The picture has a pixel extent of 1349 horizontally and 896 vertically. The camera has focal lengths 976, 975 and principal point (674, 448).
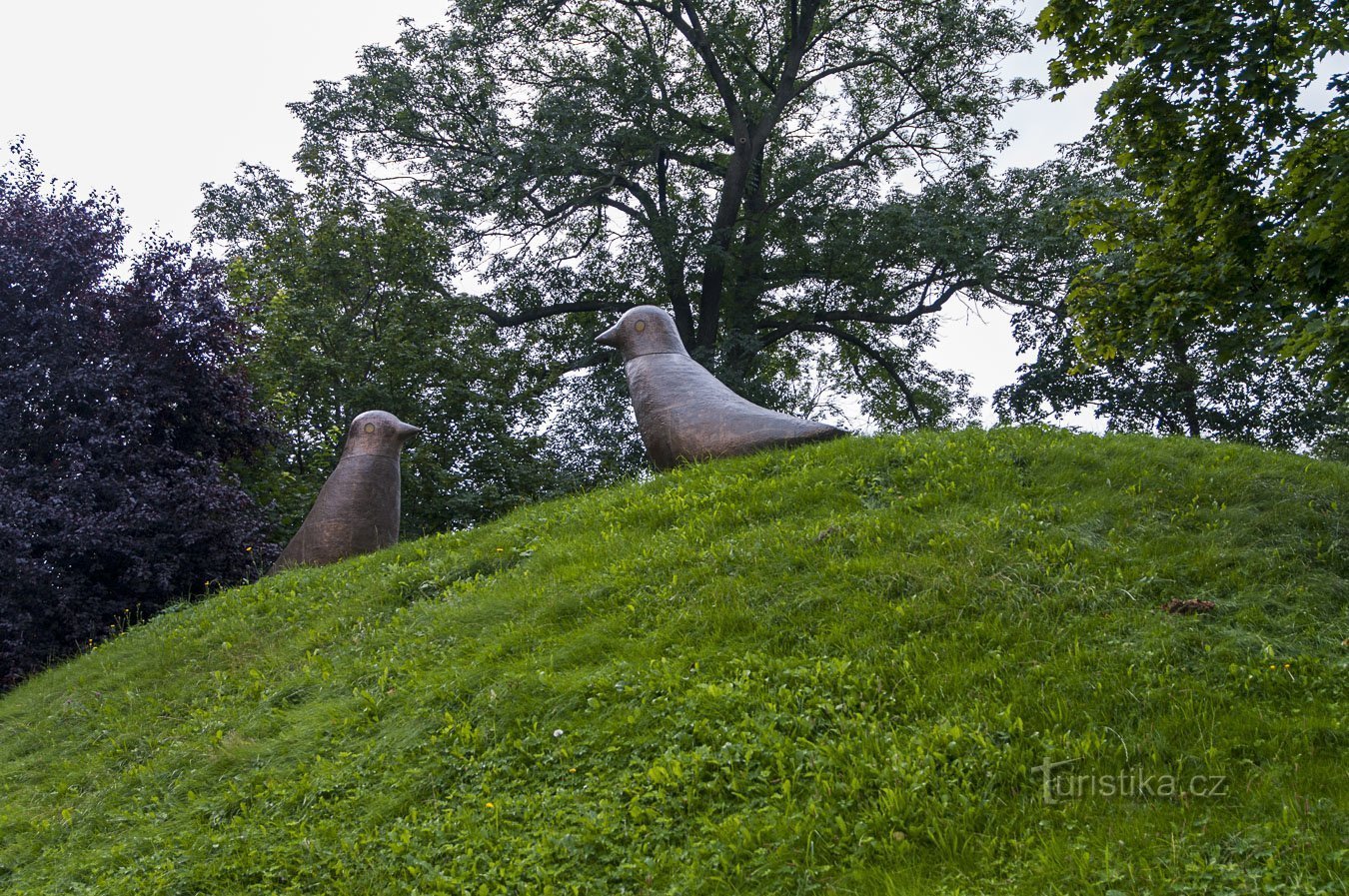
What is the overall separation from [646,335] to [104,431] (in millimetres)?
6708

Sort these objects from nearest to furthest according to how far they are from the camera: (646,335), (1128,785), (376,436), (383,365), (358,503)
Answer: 1. (1128,785)
2. (646,335)
3. (358,503)
4. (376,436)
5. (383,365)

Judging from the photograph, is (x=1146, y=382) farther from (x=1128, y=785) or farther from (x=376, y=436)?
(x=1128, y=785)

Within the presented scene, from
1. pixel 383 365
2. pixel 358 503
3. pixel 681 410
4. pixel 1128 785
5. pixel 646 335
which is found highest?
pixel 383 365

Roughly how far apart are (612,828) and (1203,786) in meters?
2.55

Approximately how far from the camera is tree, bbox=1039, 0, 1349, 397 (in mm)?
6660

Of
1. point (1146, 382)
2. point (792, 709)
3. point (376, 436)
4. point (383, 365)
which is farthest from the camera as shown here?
point (1146, 382)

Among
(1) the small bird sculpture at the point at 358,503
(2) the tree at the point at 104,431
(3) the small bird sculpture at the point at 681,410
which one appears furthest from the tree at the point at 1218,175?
(2) the tree at the point at 104,431

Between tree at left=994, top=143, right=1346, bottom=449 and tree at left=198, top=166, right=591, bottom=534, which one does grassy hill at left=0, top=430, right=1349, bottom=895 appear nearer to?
tree at left=198, top=166, right=591, bottom=534

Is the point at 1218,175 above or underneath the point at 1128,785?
above

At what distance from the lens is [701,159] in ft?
73.8

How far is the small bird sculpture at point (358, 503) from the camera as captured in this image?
11.7 m

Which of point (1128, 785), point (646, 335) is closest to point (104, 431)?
point (646, 335)

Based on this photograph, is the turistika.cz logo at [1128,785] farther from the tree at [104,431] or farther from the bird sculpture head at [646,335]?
the tree at [104,431]

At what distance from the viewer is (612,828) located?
450 cm
